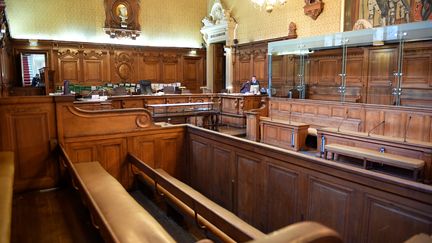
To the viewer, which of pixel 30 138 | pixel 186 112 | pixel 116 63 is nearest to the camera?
pixel 30 138

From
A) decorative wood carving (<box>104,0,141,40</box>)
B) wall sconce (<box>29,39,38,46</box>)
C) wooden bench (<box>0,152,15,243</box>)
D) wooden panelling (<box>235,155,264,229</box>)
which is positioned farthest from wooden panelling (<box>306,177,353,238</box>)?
decorative wood carving (<box>104,0,141,40</box>)

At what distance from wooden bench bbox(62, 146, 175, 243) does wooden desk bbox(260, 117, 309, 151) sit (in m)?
4.58

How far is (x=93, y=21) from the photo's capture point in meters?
12.3

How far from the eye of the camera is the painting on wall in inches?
272

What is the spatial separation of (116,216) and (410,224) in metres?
2.07

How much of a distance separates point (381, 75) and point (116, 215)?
7.32 m

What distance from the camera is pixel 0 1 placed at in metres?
5.12

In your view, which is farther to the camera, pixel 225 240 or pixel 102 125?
pixel 102 125

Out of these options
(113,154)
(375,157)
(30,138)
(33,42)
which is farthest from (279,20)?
(30,138)

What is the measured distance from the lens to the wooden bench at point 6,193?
167 cm

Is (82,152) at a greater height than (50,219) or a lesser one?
greater

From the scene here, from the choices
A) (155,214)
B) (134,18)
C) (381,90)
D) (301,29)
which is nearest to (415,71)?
(381,90)

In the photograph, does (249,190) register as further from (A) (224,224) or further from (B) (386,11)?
(B) (386,11)

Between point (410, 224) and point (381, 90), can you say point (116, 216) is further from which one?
point (381, 90)
